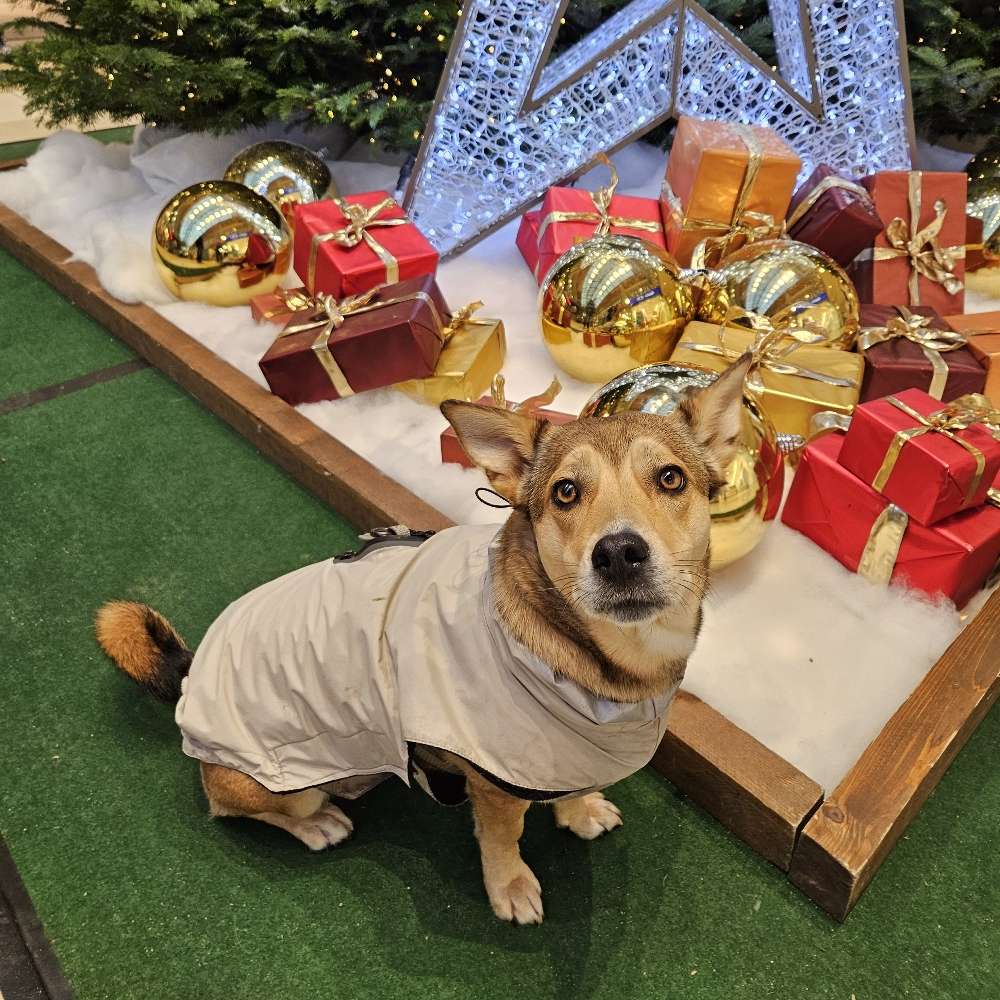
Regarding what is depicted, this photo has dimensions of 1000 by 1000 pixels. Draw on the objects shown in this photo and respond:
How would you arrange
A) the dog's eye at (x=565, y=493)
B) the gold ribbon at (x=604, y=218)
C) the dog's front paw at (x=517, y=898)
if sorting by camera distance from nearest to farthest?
the dog's eye at (x=565, y=493) → the dog's front paw at (x=517, y=898) → the gold ribbon at (x=604, y=218)

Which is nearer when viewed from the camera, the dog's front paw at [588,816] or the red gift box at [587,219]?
the dog's front paw at [588,816]

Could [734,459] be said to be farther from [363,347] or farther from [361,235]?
[361,235]

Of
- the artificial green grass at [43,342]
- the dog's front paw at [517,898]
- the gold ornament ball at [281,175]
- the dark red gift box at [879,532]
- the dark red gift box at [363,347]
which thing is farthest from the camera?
the gold ornament ball at [281,175]

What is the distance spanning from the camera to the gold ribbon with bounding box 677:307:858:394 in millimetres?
2049

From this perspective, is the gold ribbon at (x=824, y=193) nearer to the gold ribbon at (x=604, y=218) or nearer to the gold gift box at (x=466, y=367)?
the gold ribbon at (x=604, y=218)

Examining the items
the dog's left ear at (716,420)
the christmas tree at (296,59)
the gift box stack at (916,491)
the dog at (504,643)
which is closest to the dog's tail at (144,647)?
the dog at (504,643)

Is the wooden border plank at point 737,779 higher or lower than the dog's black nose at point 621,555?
lower

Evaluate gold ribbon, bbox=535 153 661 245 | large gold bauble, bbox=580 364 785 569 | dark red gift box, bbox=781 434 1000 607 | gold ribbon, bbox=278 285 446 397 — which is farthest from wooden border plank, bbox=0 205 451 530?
gold ribbon, bbox=535 153 661 245

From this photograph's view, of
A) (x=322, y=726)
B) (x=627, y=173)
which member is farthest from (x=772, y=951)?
(x=627, y=173)

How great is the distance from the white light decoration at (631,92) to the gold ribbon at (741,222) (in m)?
0.25

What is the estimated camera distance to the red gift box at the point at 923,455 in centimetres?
162

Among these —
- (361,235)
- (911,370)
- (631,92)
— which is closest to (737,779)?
(911,370)

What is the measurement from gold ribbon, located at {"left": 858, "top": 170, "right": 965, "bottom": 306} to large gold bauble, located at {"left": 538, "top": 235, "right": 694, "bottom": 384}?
2.54 ft

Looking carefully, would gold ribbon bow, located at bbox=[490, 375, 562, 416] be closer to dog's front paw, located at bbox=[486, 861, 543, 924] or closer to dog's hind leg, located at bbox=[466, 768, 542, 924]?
dog's hind leg, located at bbox=[466, 768, 542, 924]
